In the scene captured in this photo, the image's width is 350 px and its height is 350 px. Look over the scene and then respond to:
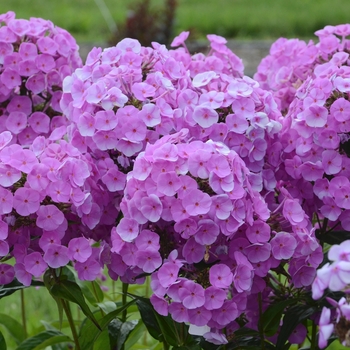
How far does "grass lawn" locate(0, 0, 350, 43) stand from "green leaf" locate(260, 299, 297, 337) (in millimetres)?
6794

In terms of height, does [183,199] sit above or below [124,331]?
above

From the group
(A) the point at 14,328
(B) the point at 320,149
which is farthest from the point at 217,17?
(B) the point at 320,149

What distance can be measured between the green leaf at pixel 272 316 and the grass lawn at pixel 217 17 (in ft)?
22.3

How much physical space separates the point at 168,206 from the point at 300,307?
42 cm

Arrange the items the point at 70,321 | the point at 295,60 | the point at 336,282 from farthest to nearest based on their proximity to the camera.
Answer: the point at 295,60 < the point at 70,321 < the point at 336,282

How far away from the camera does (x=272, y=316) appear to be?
1.60 m

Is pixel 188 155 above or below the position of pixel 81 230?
above

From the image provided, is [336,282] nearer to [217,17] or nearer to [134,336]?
[134,336]

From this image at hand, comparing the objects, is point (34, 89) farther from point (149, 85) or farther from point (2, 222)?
point (2, 222)

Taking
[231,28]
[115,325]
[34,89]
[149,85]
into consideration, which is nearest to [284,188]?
[149,85]

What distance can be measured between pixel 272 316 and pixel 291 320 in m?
0.04

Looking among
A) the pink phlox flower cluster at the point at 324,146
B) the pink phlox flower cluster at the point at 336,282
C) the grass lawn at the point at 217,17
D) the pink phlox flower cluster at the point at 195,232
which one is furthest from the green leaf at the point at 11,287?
the grass lawn at the point at 217,17

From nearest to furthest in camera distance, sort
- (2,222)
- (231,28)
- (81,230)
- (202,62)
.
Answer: (2,222)
(81,230)
(202,62)
(231,28)

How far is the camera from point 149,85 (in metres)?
1.62
